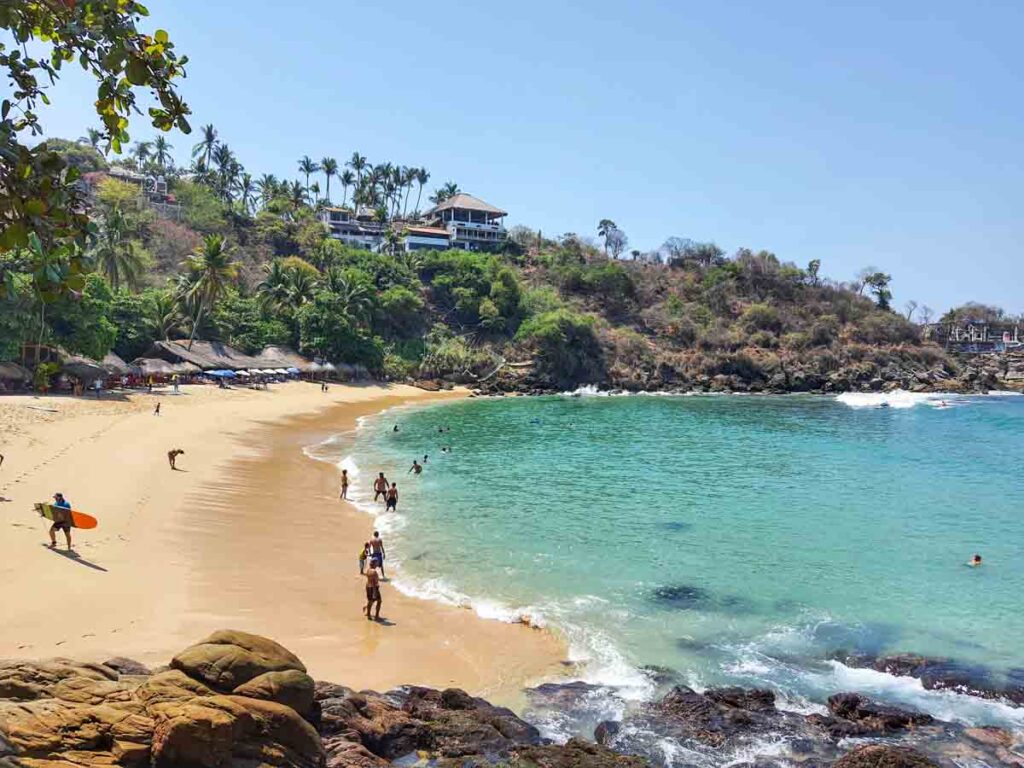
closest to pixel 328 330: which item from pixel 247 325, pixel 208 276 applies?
pixel 247 325

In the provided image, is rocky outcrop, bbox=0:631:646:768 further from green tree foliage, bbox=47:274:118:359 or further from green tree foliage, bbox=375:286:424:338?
green tree foliage, bbox=375:286:424:338

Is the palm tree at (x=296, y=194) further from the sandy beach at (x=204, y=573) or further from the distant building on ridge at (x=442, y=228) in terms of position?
the sandy beach at (x=204, y=573)

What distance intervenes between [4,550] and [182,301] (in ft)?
163

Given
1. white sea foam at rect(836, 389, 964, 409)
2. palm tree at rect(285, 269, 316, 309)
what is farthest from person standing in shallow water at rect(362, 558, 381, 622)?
white sea foam at rect(836, 389, 964, 409)

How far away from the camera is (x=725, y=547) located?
21656 mm

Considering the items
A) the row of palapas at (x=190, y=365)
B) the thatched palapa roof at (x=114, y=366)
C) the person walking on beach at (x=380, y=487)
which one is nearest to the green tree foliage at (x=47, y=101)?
the person walking on beach at (x=380, y=487)

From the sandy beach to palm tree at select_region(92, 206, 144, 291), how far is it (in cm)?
2802

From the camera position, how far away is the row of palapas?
1649 inches

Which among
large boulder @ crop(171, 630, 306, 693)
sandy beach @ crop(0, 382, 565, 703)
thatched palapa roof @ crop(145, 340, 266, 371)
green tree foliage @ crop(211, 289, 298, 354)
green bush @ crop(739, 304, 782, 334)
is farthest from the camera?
green bush @ crop(739, 304, 782, 334)

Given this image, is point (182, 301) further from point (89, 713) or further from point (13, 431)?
point (89, 713)

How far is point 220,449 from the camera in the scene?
108 ft

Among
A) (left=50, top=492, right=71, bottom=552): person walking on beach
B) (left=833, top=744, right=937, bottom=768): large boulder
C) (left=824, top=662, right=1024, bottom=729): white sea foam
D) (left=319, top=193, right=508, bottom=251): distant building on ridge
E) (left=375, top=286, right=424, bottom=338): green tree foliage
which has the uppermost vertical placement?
(left=319, top=193, right=508, bottom=251): distant building on ridge

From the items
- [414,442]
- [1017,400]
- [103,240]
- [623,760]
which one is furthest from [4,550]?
[1017,400]

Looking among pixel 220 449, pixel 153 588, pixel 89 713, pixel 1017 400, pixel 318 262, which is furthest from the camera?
pixel 318 262
